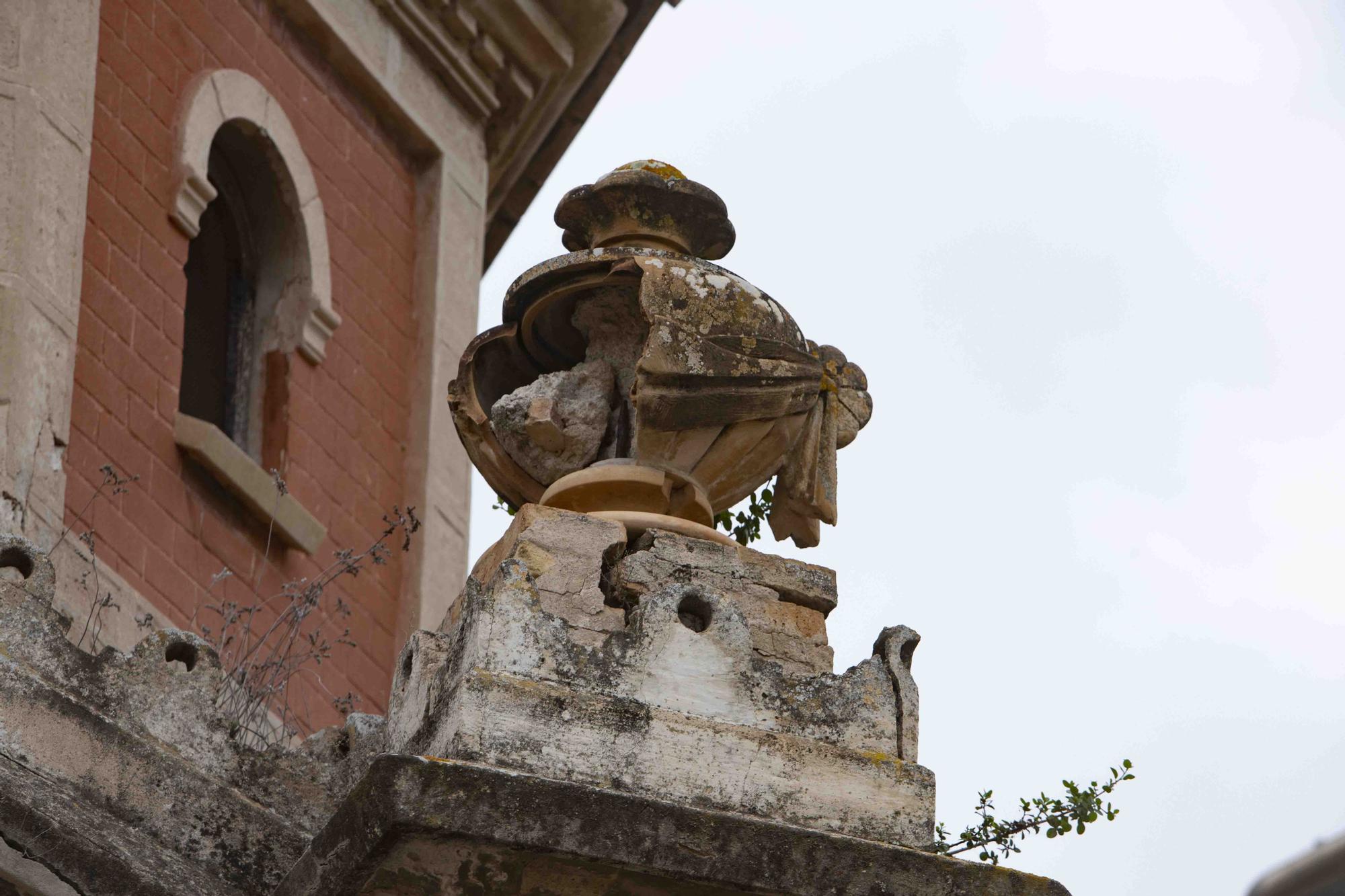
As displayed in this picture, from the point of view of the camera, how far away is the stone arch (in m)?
12.0

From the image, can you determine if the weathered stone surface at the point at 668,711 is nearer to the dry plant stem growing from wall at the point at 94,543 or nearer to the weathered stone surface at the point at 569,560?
the weathered stone surface at the point at 569,560

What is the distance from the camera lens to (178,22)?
38.5 feet

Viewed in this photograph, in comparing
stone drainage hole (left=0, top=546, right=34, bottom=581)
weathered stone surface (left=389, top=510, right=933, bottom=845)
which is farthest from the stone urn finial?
stone drainage hole (left=0, top=546, right=34, bottom=581)

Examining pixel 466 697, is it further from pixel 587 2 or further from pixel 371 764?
pixel 587 2

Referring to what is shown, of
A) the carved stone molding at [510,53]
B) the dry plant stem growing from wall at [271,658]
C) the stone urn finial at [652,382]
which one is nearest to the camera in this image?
the stone urn finial at [652,382]

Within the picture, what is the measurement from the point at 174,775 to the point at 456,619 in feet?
2.25

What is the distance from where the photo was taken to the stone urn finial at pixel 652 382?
6086 mm

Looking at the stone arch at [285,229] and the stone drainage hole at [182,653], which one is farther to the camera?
the stone arch at [285,229]

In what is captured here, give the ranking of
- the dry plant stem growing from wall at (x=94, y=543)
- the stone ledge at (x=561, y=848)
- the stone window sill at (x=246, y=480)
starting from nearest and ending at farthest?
the stone ledge at (x=561, y=848) < the dry plant stem growing from wall at (x=94, y=543) < the stone window sill at (x=246, y=480)

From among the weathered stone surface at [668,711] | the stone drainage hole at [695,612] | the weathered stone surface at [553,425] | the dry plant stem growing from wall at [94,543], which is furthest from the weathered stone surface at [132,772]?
the dry plant stem growing from wall at [94,543]

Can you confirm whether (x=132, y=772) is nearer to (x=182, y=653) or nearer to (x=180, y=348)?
(x=182, y=653)

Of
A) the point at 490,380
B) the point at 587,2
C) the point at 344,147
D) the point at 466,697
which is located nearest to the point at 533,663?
the point at 466,697

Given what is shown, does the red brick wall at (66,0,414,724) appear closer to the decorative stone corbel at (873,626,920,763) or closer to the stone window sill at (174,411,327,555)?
the stone window sill at (174,411,327,555)

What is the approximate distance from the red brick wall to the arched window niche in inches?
4.1
